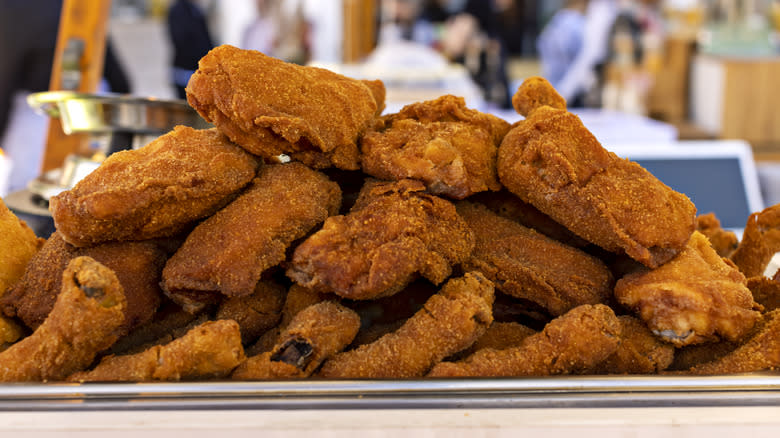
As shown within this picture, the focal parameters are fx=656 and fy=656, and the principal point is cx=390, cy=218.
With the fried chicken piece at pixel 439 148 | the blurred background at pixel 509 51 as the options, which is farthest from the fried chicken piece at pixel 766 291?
the blurred background at pixel 509 51

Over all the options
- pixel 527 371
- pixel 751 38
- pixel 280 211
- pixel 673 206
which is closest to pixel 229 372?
pixel 280 211

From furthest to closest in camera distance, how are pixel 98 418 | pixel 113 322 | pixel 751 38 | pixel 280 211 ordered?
pixel 751 38 < pixel 280 211 < pixel 113 322 < pixel 98 418

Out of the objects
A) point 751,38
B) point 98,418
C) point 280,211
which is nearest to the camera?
point 98,418

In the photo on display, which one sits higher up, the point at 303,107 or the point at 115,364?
the point at 303,107

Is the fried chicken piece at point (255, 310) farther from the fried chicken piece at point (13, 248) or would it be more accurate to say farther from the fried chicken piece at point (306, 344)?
the fried chicken piece at point (13, 248)

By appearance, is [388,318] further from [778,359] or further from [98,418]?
[778,359]

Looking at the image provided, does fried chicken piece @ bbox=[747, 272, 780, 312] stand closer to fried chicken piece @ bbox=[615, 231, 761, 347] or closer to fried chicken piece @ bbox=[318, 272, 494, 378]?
fried chicken piece @ bbox=[615, 231, 761, 347]

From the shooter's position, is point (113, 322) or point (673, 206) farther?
point (673, 206)
